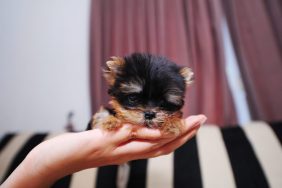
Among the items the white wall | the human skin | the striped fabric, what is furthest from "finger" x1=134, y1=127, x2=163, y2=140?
the white wall

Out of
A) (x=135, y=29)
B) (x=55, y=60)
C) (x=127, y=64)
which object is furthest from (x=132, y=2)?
(x=127, y=64)

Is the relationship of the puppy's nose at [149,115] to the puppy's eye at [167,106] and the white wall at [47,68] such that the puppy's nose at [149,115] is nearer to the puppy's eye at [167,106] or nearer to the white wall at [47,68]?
the puppy's eye at [167,106]

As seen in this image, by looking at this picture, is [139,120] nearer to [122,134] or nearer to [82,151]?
[122,134]

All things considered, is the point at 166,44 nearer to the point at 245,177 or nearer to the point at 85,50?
the point at 85,50

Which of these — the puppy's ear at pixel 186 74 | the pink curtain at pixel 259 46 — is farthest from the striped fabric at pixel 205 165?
the puppy's ear at pixel 186 74

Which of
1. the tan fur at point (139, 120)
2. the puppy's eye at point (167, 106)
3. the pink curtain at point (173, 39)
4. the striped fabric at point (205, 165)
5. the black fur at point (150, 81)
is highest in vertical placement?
the pink curtain at point (173, 39)

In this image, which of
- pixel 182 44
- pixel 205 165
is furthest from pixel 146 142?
pixel 182 44

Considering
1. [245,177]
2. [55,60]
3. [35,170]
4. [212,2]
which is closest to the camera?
[35,170]
